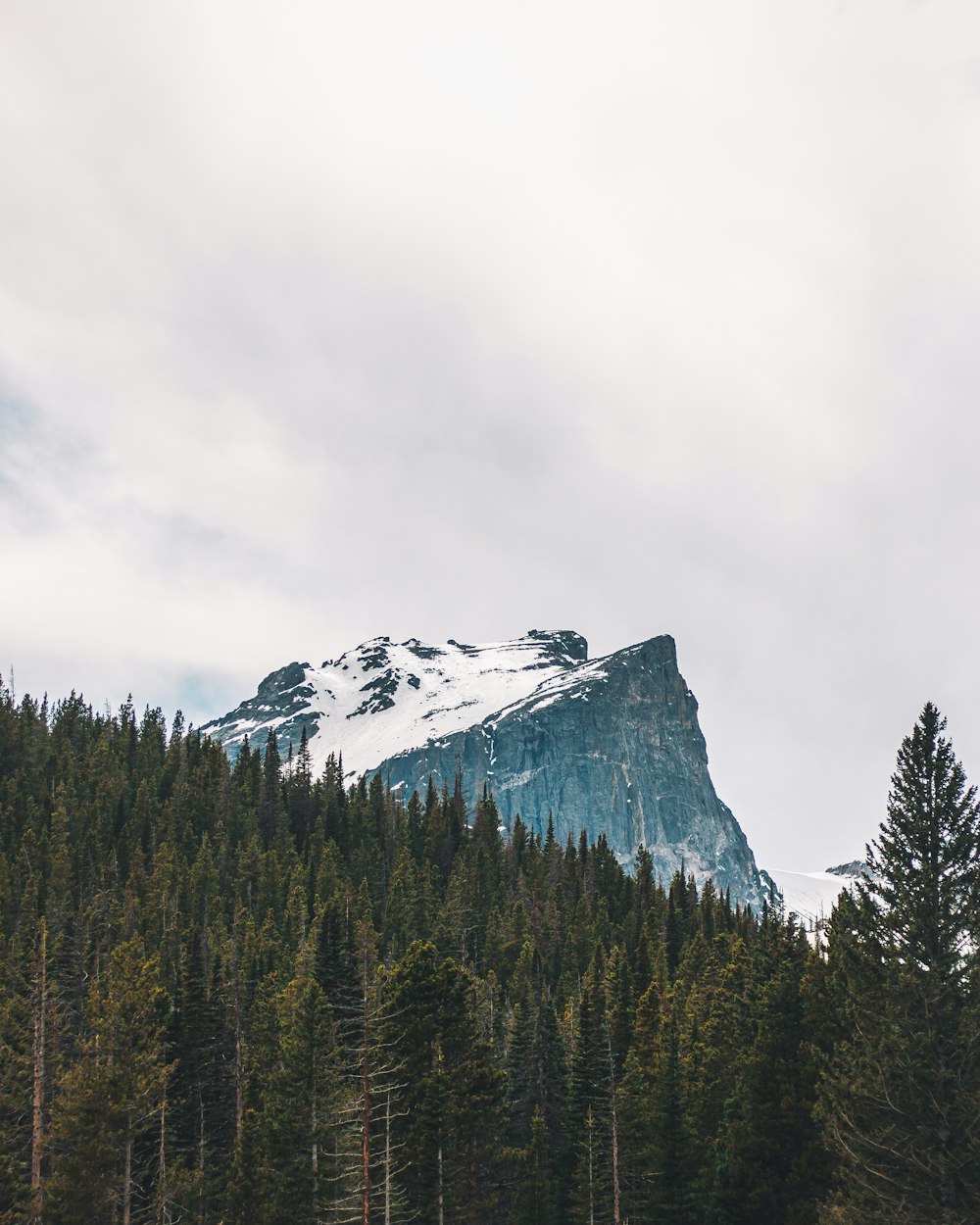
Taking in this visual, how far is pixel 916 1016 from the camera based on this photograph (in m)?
25.1

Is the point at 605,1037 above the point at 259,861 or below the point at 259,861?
below

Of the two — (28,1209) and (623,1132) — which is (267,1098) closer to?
(28,1209)

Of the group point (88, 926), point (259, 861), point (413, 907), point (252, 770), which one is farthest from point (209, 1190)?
point (252, 770)

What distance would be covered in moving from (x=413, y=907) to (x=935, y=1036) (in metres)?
75.6

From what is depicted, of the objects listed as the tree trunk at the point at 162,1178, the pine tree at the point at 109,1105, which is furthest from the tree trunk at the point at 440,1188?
the pine tree at the point at 109,1105

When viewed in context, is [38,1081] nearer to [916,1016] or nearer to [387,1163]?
[387,1163]

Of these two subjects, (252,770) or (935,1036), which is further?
(252,770)

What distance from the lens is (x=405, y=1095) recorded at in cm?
3622

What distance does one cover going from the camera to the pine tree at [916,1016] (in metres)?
24.0

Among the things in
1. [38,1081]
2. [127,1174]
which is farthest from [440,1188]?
[38,1081]

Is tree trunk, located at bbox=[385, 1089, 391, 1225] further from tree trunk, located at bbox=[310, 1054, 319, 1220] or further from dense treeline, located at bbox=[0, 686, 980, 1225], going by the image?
tree trunk, located at bbox=[310, 1054, 319, 1220]

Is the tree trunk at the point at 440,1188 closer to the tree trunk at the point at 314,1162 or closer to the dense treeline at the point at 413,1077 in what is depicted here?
the dense treeline at the point at 413,1077

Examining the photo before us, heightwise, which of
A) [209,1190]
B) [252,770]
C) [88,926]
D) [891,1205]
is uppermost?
[252,770]

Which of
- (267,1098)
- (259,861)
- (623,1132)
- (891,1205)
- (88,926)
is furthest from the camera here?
(259,861)
